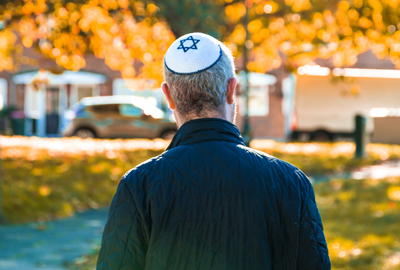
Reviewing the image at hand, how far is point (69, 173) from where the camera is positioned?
9945mm

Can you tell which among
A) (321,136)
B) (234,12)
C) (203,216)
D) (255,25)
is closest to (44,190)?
(203,216)

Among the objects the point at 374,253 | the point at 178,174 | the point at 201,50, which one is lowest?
the point at 374,253

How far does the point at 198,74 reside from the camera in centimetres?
162

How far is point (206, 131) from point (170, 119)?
18731 mm

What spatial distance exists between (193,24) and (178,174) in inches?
356

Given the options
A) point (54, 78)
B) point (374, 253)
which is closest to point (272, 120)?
point (54, 78)

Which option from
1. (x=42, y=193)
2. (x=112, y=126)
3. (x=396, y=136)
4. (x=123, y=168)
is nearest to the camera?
(x=42, y=193)

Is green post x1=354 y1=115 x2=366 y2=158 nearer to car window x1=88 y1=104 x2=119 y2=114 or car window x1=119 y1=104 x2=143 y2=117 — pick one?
car window x1=119 y1=104 x2=143 y2=117

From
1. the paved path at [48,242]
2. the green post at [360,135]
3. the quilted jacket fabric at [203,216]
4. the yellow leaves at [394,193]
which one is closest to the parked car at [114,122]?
the green post at [360,135]

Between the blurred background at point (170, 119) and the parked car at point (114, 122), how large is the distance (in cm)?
4

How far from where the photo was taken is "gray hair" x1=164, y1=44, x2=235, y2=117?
5.35 ft

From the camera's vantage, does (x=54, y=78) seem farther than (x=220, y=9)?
Yes

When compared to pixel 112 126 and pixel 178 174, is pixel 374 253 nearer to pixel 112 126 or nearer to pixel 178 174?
pixel 178 174

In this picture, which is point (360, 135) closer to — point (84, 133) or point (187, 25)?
point (187, 25)
